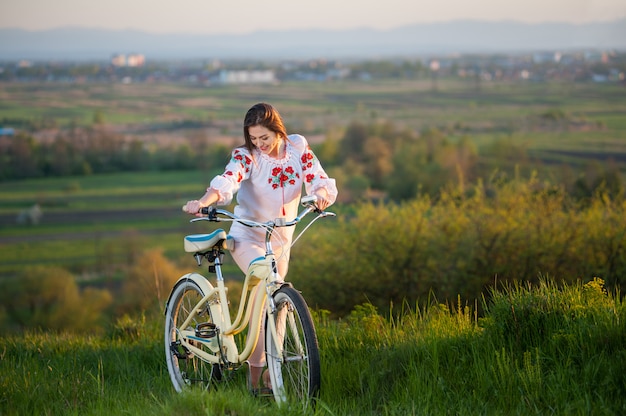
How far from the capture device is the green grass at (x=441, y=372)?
4.25 meters

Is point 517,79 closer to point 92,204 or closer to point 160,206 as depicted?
point 160,206

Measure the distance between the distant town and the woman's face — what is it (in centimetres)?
8959

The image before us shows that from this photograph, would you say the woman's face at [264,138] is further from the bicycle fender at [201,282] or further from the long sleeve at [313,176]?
the bicycle fender at [201,282]

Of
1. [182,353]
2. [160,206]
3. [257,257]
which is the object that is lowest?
[160,206]

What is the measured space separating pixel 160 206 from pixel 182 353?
82.5 meters

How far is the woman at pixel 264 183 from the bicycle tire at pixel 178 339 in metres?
0.53

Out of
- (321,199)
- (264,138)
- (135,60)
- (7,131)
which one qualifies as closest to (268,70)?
(135,60)

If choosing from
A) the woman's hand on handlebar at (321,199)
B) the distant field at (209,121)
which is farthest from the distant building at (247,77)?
the woman's hand on handlebar at (321,199)

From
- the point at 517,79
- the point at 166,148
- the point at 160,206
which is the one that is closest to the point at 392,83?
the point at 517,79

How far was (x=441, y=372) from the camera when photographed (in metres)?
4.80

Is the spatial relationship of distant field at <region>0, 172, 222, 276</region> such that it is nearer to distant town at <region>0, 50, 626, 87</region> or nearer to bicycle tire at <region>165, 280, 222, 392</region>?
distant town at <region>0, 50, 626, 87</region>

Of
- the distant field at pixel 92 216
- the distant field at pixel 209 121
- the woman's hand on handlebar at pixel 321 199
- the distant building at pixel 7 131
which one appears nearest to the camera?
the woman's hand on handlebar at pixel 321 199

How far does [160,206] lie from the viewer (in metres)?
86.6

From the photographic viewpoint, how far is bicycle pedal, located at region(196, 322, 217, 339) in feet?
16.4
